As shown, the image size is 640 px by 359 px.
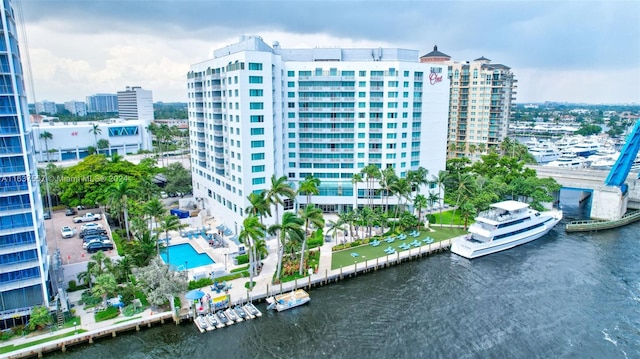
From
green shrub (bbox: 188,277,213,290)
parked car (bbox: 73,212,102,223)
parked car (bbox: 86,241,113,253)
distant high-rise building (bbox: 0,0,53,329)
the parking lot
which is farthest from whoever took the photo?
parked car (bbox: 73,212,102,223)

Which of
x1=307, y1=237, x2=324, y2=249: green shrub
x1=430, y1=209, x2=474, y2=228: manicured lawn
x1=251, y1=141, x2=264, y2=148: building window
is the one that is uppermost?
x1=251, y1=141, x2=264, y2=148: building window

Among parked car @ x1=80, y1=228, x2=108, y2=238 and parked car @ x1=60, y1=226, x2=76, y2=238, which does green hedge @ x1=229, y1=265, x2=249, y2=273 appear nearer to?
parked car @ x1=80, y1=228, x2=108, y2=238

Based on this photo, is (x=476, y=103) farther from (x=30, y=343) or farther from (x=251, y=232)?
(x=30, y=343)

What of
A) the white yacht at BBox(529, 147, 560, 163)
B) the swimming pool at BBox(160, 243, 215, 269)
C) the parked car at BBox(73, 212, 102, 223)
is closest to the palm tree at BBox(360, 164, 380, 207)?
the swimming pool at BBox(160, 243, 215, 269)

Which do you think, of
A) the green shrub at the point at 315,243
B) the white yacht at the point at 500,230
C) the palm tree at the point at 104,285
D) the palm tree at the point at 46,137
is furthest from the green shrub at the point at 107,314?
the palm tree at the point at 46,137

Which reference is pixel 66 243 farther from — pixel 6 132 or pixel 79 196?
pixel 6 132

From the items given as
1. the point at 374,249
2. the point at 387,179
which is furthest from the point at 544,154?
the point at 374,249
